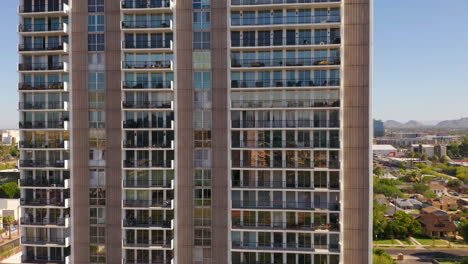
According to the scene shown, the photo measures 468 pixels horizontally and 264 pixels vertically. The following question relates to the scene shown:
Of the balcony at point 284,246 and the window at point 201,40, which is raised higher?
the window at point 201,40

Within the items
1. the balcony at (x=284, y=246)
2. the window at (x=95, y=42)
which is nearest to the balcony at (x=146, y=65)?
the window at (x=95, y=42)

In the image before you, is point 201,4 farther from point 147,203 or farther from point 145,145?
point 147,203

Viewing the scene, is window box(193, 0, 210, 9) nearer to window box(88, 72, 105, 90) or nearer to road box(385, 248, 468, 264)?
window box(88, 72, 105, 90)

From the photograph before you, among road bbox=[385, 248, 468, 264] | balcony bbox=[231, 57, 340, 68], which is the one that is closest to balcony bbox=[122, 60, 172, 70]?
balcony bbox=[231, 57, 340, 68]

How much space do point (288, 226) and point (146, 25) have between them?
3048 centimetres

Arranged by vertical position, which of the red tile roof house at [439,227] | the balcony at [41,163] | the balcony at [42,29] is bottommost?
the red tile roof house at [439,227]

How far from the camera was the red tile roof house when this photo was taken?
8619cm

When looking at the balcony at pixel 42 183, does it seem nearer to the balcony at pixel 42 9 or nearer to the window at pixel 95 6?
the balcony at pixel 42 9

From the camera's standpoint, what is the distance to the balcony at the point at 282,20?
3728 cm

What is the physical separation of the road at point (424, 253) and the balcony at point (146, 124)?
6213 centimetres

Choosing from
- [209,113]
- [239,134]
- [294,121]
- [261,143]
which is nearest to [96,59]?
[209,113]

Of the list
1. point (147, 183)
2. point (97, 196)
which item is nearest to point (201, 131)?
point (147, 183)

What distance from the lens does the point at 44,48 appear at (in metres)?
40.1

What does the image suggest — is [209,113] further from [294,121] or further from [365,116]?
[365,116]
